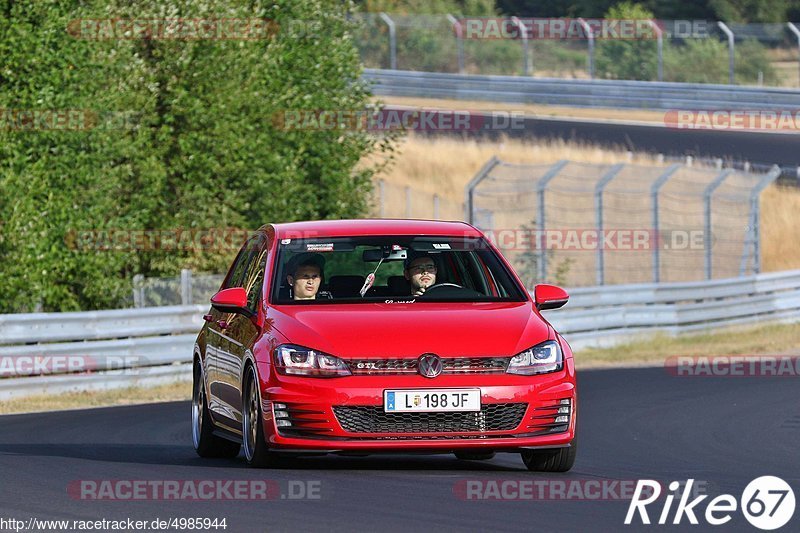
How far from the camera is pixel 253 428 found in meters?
10.2

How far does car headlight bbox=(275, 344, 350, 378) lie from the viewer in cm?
970

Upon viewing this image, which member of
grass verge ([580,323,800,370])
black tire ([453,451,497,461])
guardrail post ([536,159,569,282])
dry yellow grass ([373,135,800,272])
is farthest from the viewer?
dry yellow grass ([373,135,800,272])

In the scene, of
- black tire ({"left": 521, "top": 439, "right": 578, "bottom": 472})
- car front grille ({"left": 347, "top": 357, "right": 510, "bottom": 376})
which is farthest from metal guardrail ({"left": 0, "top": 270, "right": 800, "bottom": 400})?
car front grille ({"left": 347, "top": 357, "right": 510, "bottom": 376})

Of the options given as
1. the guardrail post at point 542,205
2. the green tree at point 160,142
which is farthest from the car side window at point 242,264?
the guardrail post at point 542,205

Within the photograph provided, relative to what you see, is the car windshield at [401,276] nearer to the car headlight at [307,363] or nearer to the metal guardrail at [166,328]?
the car headlight at [307,363]

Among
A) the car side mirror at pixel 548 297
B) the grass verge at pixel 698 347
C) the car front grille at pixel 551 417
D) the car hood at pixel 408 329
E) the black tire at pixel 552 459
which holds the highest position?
the car hood at pixel 408 329

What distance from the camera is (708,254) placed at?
2862 centimetres

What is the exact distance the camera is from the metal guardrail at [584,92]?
44.3 m

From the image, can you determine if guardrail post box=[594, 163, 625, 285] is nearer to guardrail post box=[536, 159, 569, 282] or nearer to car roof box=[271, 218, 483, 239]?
guardrail post box=[536, 159, 569, 282]

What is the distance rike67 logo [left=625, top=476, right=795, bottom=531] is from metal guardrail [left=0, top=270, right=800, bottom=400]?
10560 millimetres

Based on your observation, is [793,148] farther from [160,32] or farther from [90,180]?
[90,180]

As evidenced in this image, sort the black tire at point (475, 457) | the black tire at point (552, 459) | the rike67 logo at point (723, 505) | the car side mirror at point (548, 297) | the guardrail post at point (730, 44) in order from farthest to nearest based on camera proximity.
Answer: the guardrail post at point (730, 44) < the black tire at point (475, 457) < the car side mirror at point (548, 297) < the black tire at point (552, 459) < the rike67 logo at point (723, 505)

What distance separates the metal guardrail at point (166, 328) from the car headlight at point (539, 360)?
9942mm

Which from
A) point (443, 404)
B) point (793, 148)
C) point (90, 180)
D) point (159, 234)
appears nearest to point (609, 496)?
point (443, 404)
